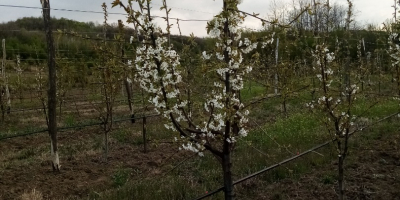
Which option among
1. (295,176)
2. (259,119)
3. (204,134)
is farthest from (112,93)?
(259,119)

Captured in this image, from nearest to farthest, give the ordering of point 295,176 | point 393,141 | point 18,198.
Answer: point 18,198 < point 295,176 < point 393,141

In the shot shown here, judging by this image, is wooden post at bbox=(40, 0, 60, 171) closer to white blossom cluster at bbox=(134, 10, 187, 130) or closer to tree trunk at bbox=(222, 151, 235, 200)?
white blossom cluster at bbox=(134, 10, 187, 130)

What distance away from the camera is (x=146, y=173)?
5473mm

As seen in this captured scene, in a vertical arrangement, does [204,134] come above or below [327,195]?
above

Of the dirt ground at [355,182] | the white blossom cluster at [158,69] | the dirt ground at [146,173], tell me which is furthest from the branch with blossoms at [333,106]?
the white blossom cluster at [158,69]

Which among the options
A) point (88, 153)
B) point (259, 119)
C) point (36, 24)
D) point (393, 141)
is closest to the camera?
point (393, 141)

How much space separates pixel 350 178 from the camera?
4668 mm

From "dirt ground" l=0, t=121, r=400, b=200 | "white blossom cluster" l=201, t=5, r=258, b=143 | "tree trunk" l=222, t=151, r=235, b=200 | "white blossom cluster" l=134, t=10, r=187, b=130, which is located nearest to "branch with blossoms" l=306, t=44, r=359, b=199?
"dirt ground" l=0, t=121, r=400, b=200

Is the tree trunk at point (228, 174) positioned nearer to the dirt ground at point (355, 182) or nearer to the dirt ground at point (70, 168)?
the dirt ground at point (355, 182)

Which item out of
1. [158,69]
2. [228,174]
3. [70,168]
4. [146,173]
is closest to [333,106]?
[228,174]

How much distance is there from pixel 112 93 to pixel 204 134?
380 cm

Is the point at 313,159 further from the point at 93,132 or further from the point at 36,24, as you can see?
the point at 36,24

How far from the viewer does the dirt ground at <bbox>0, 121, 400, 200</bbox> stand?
4.32 meters

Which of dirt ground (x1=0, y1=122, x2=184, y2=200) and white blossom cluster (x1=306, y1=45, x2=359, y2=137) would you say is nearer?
white blossom cluster (x1=306, y1=45, x2=359, y2=137)
